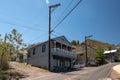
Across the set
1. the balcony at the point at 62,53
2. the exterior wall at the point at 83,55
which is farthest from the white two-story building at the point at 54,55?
the exterior wall at the point at 83,55

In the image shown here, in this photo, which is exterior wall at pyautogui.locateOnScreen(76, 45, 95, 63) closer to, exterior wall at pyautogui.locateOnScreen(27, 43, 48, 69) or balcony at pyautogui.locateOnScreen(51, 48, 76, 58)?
balcony at pyautogui.locateOnScreen(51, 48, 76, 58)

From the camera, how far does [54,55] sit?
1720 inches

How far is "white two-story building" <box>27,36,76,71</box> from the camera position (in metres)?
43.1

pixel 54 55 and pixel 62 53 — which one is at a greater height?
pixel 62 53

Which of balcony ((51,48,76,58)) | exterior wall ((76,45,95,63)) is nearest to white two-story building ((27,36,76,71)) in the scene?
balcony ((51,48,76,58))

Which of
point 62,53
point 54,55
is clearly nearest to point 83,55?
point 62,53

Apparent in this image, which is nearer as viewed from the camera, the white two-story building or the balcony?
the balcony

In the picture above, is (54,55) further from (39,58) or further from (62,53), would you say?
(39,58)

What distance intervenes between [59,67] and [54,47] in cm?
461

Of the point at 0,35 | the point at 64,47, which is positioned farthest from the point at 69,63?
the point at 0,35

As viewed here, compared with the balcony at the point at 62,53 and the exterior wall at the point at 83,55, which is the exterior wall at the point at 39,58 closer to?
the balcony at the point at 62,53

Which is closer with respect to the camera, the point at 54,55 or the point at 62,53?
the point at 54,55

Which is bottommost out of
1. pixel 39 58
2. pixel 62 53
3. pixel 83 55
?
pixel 39 58

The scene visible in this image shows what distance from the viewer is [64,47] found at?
50.8 meters
